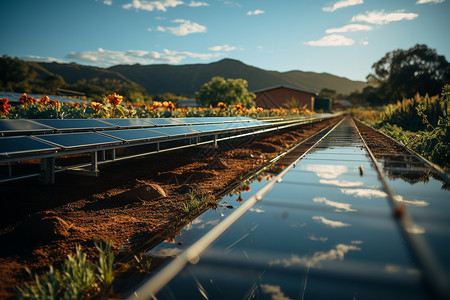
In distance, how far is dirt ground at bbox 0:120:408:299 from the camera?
3148mm

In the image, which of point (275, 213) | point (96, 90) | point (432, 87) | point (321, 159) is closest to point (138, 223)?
point (275, 213)

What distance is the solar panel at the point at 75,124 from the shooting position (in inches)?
243

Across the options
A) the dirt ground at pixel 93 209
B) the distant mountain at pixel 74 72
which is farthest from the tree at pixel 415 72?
the distant mountain at pixel 74 72

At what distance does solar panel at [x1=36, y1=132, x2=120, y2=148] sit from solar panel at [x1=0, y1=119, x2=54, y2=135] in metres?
0.31

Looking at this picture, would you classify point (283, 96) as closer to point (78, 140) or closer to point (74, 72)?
point (78, 140)

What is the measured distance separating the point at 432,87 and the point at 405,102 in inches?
1887

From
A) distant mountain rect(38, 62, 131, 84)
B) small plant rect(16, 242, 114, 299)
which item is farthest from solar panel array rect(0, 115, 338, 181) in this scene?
distant mountain rect(38, 62, 131, 84)

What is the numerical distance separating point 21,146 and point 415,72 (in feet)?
238

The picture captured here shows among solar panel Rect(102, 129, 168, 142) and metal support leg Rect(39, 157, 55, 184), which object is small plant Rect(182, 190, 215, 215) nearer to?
solar panel Rect(102, 129, 168, 142)

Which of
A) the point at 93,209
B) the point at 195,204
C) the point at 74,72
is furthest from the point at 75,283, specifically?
the point at 74,72

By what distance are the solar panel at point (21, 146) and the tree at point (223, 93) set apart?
68368 mm

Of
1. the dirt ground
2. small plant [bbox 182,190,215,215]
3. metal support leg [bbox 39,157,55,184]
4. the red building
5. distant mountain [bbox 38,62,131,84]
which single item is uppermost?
distant mountain [bbox 38,62,131,84]

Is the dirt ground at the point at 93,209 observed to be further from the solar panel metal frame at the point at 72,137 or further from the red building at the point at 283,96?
the red building at the point at 283,96

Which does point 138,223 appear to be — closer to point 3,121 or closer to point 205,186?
point 205,186
